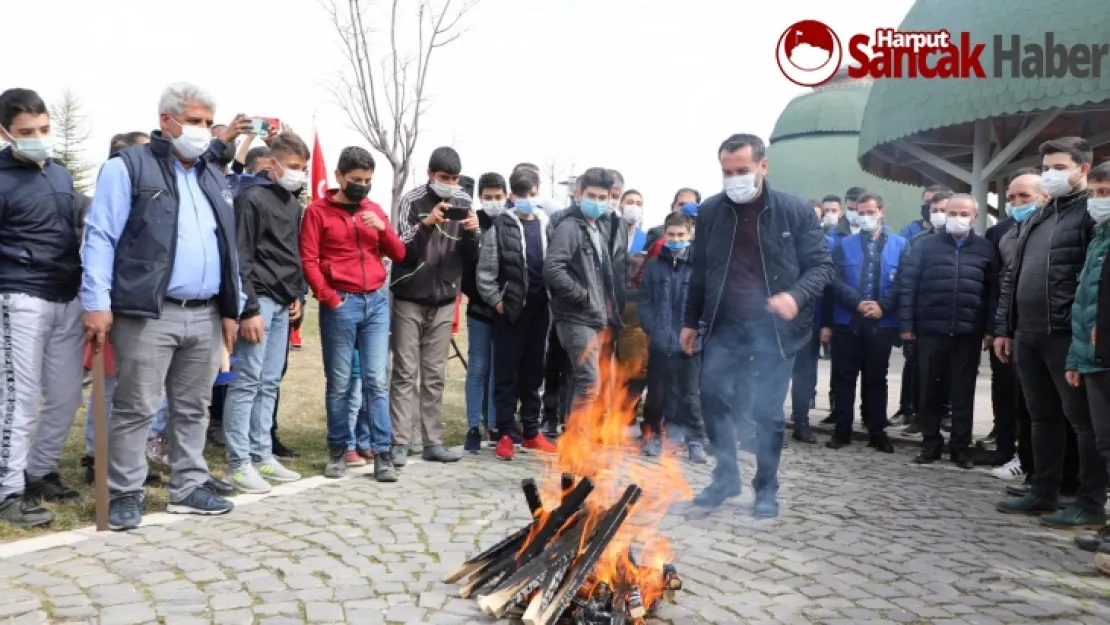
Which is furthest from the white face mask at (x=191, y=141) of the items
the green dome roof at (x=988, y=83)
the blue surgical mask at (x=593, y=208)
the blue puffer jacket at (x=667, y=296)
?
the green dome roof at (x=988, y=83)

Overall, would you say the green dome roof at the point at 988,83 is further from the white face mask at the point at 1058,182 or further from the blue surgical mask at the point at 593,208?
the blue surgical mask at the point at 593,208

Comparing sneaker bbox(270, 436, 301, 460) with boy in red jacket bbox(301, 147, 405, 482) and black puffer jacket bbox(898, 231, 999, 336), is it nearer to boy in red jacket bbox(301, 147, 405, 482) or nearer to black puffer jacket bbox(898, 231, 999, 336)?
boy in red jacket bbox(301, 147, 405, 482)

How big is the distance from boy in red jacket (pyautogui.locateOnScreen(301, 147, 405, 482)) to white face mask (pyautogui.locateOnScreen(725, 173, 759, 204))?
102 inches

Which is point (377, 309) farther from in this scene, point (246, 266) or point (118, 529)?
point (118, 529)

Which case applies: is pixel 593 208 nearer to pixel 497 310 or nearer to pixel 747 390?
pixel 497 310

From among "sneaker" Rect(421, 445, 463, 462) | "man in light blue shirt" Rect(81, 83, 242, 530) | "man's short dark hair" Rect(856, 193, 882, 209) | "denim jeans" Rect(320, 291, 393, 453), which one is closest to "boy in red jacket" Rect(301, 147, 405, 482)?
"denim jeans" Rect(320, 291, 393, 453)

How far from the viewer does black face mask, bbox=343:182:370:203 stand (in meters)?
5.94

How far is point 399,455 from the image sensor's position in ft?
20.5

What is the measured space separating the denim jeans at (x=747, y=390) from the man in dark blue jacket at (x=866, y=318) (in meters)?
2.66

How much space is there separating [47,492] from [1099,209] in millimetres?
6756

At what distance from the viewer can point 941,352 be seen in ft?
23.7

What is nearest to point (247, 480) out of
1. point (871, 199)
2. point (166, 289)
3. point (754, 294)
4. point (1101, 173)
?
point (166, 289)

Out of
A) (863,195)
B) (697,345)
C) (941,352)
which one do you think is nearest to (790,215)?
(697,345)

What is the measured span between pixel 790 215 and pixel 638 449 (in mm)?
3000
